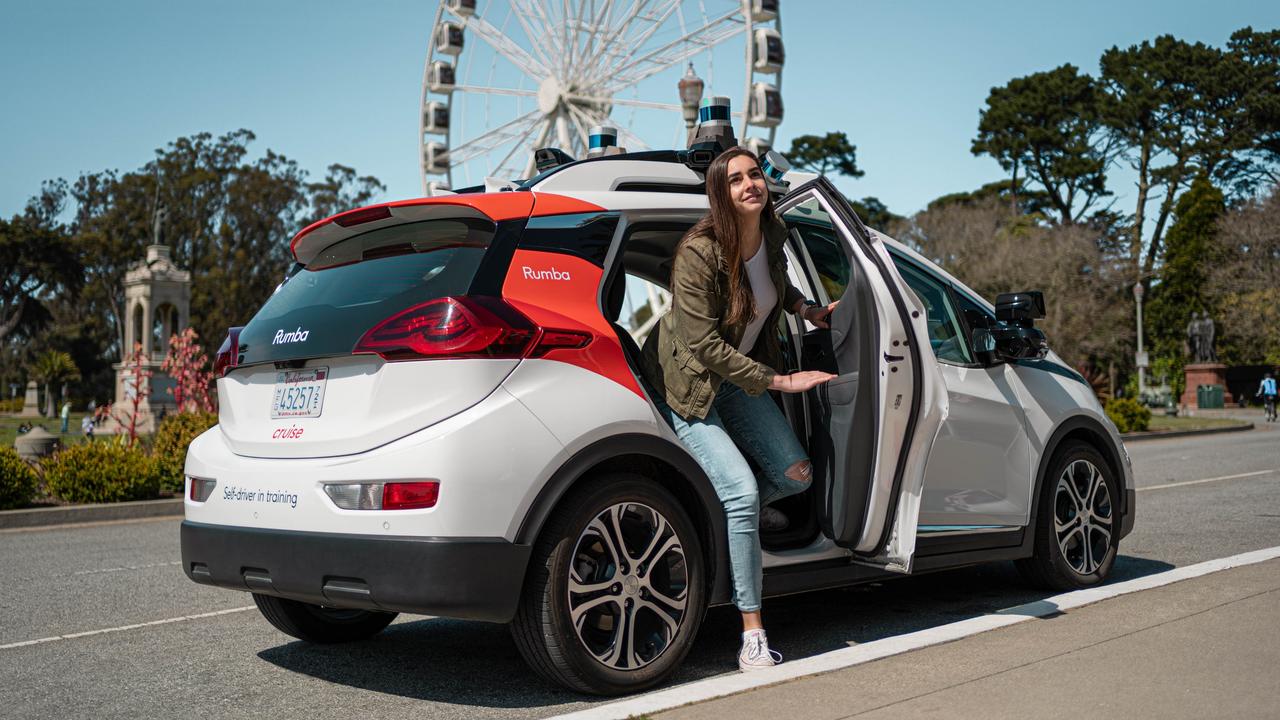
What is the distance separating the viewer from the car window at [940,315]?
547 centimetres

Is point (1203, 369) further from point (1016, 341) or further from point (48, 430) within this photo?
point (1016, 341)

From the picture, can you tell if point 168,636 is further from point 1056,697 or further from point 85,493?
point 85,493

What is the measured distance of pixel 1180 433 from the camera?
27656 millimetres

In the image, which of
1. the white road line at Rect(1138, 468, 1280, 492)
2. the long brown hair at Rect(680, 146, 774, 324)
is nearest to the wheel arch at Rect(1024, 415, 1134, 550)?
the long brown hair at Rect(680, 146, 774, 324)

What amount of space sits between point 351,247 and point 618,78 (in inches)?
897

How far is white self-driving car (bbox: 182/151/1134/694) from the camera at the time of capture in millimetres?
3758

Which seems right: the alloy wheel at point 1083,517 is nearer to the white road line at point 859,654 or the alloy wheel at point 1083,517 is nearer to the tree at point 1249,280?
the white road line at point 859,654

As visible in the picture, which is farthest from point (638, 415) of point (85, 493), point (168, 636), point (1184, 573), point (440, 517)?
point (85, 493)


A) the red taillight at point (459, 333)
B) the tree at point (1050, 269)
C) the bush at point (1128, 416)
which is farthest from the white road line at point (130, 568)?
the tree at point (1050, 269)

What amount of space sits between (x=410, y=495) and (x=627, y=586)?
83 centimetres

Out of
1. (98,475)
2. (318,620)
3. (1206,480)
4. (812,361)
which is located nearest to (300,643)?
(318,620)

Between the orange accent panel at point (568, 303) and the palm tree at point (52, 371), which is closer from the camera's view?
the orange accent panel at point (568, 303)

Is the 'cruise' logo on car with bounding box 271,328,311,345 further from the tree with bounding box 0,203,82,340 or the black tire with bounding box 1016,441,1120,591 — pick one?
the tree with bounding box 0,203,82,340

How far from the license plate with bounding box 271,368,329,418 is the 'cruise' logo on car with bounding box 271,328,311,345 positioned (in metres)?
0.11
